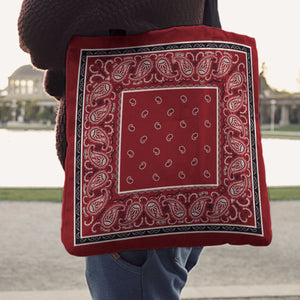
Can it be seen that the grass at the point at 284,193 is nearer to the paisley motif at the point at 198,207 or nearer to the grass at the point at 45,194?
the grass at the point at 45,194

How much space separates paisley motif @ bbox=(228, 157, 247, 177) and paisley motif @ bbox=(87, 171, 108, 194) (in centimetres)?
24

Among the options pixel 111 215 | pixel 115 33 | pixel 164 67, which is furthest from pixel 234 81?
pixel 111 215

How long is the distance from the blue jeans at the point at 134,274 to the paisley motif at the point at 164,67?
1.09 ft

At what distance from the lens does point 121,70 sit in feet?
2.93

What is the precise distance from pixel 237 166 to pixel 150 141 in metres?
0.18

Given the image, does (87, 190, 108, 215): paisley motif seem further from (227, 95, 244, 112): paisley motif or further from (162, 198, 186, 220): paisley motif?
(227, 95, 244, 112): paisley motif

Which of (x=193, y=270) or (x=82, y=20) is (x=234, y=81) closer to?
(x=82, y=20)

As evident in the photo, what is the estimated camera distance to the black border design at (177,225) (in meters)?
0.89

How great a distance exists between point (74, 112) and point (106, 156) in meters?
0.10

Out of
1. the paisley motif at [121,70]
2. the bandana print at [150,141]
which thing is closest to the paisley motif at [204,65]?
the bandana print at [150,141]

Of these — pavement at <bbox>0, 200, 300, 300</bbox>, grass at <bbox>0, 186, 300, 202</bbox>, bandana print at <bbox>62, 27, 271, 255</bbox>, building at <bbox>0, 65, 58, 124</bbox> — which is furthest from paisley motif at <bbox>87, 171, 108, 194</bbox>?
building at <bbox>0, 65, 58, 124</bbox>

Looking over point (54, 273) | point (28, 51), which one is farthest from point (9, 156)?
point (28, 51)

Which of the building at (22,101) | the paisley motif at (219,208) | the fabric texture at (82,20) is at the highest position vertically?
the fabric texture at (82,20)

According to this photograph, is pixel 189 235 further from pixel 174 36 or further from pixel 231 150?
pixel 174 36
